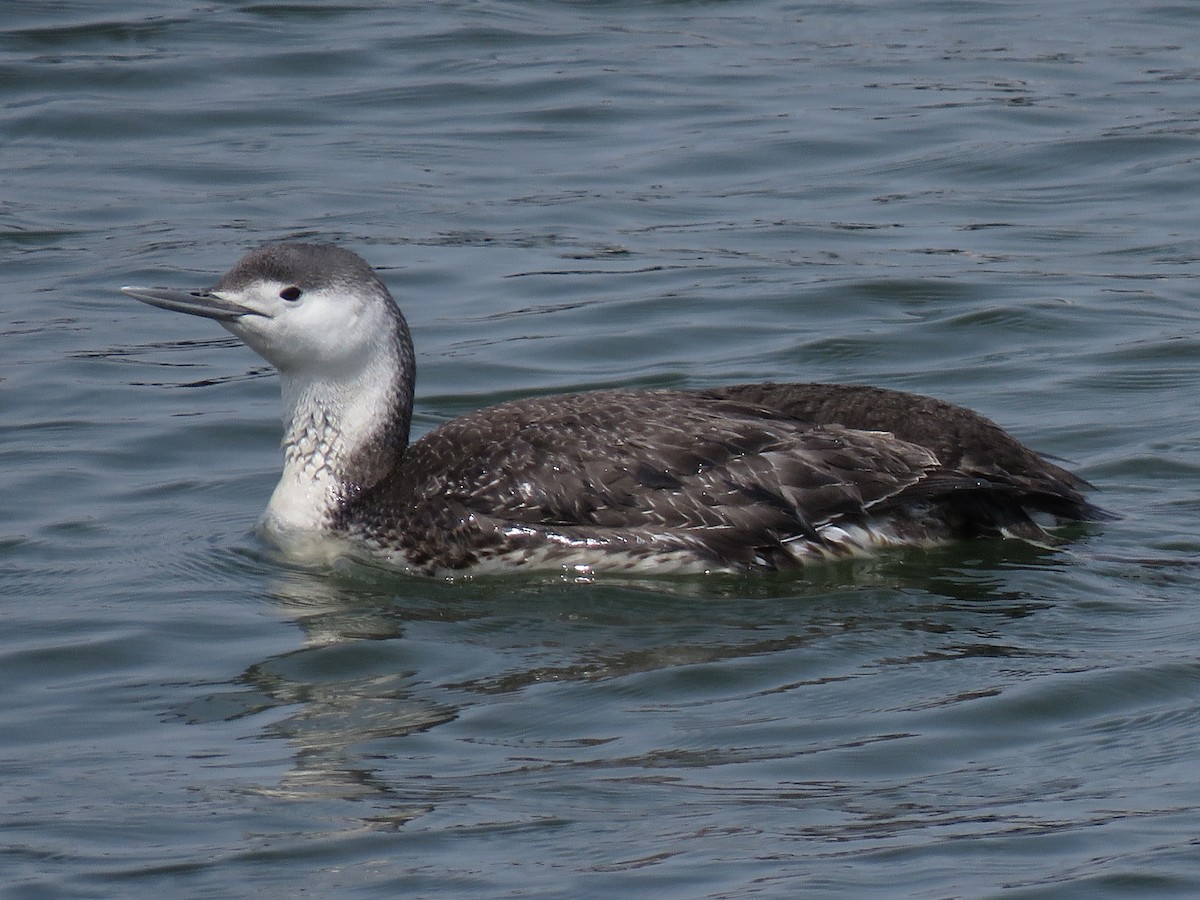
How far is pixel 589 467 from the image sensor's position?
306 inches

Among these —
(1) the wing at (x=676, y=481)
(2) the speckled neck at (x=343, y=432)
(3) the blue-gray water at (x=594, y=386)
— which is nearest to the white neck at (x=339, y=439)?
(2) the speckled neck at (x=343, y=432)

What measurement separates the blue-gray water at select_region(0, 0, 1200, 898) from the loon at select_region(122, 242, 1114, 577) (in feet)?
0.51

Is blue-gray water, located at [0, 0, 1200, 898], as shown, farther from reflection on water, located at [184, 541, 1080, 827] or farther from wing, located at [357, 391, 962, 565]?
wing, located at [357, 391, 962, 565]

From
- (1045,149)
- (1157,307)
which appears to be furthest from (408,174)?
(1157,307)

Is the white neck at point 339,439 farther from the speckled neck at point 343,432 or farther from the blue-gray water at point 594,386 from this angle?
the blue-gray water at point 594,386

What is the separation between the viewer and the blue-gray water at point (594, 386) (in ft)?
18.7

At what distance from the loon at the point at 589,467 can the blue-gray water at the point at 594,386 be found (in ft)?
0.51

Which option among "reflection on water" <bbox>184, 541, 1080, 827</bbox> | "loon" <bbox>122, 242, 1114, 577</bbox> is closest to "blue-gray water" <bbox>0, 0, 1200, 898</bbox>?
"reflection on water" <bbox>184, 541, 1080, 827</bbox>

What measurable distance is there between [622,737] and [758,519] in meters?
1.60

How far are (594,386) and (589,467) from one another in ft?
8.76

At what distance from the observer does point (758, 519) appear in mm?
7711

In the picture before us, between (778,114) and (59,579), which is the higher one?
(778,114)

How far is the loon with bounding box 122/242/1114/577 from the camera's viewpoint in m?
7.73

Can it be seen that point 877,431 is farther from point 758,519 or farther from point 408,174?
point 408,174
